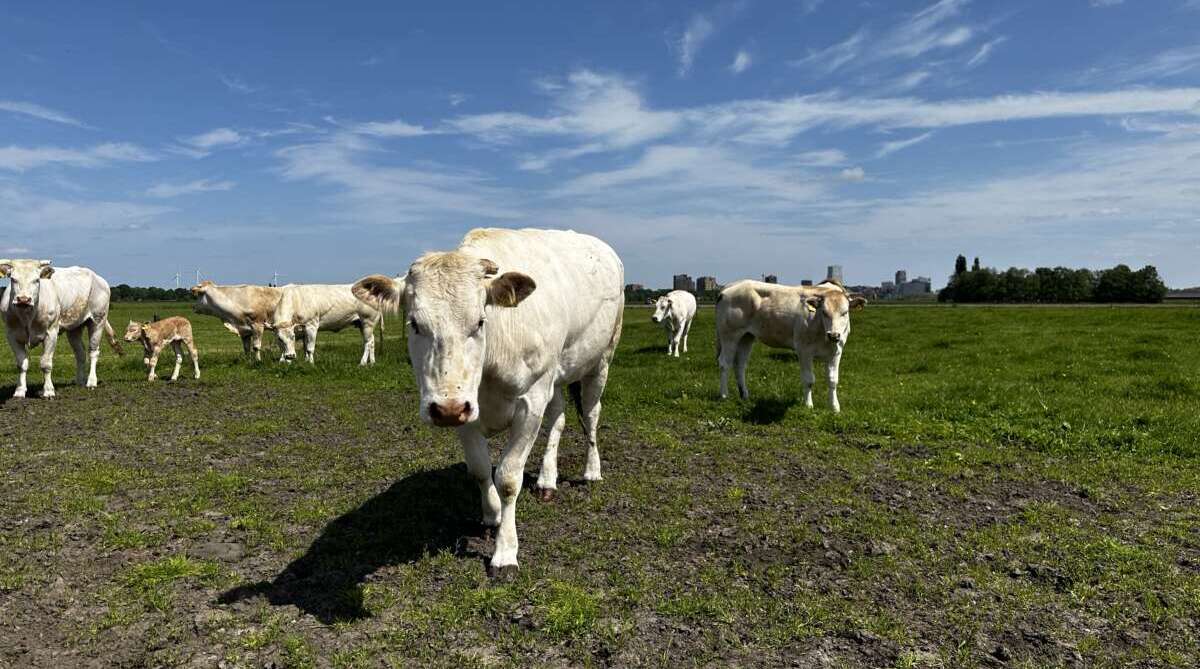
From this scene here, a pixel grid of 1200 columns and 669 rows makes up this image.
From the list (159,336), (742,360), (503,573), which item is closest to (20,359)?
Answer: (159,336)

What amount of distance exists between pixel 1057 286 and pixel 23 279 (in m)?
134

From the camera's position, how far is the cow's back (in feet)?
17.0

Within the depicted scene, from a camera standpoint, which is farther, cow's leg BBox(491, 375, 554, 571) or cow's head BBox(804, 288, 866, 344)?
cow's head BBox(804, 288, 866, 344)

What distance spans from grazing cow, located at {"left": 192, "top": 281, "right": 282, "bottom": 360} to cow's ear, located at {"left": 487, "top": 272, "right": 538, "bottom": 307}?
1831 cm

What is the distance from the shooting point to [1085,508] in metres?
6.78

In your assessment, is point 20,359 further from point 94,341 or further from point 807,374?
point 807,374

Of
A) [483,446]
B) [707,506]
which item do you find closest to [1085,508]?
[707,506]

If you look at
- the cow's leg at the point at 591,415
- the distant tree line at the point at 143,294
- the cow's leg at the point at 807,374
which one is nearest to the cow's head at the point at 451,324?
the cow's leg at the point at 591,415

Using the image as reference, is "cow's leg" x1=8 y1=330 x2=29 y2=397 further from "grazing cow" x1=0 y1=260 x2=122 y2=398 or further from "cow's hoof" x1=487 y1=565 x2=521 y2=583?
"cow's hoof" x1=487 y1=565 x2=521 y2=583

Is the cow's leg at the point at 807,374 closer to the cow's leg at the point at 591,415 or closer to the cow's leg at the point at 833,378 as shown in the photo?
the cow's leg at the point at 833,378

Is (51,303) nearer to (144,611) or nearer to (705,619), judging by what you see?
(144,611)

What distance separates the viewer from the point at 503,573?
5.14m

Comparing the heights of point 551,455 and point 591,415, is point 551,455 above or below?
below

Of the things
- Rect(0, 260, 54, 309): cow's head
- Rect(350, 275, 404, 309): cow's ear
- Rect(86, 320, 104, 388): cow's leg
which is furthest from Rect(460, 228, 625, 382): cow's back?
Rect(86, 320, 104, 388): cow's leg
